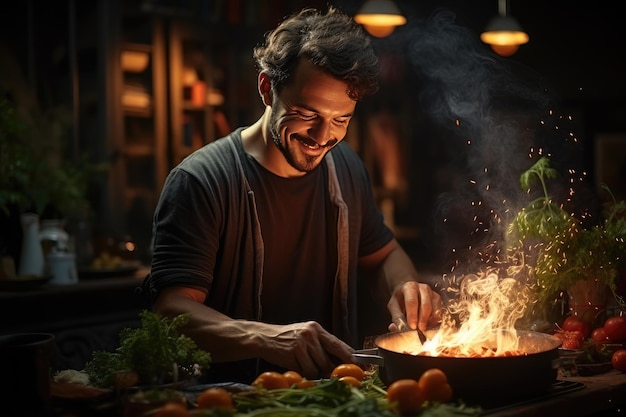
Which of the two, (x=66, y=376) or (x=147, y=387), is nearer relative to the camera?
(x=147, y=387)

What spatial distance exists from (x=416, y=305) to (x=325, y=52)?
3.37ft

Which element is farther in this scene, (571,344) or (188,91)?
(188,91)

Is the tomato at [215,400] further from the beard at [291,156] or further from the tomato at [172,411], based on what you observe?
the beard at [291,156]

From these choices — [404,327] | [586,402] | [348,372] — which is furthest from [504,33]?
[348,372]

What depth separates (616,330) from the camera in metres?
3.07

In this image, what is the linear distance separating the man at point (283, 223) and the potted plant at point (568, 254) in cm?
41

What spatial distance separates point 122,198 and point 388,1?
11.8 feet

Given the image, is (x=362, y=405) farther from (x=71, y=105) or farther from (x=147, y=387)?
(x=71, y=105)

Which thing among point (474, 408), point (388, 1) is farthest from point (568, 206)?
point (388, 1)

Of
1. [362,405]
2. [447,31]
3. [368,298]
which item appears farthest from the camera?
[368,298]

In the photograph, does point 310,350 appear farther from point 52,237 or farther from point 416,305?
point 52,237

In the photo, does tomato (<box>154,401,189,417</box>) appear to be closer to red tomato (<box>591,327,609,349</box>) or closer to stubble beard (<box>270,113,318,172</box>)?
stubble beard (<box>270,113,318,172</box>)

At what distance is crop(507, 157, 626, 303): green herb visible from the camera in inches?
126

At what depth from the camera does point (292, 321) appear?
3605mm
